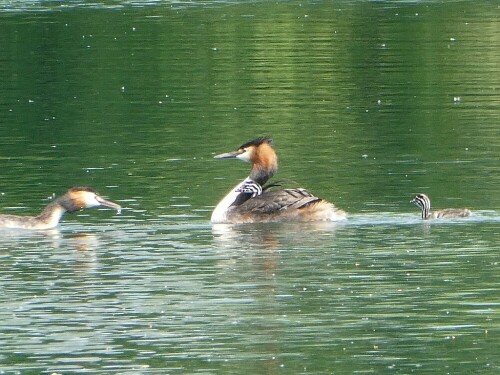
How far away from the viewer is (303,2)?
6450 centimetres

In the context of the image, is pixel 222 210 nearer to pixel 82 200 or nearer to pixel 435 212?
pixel 82 200

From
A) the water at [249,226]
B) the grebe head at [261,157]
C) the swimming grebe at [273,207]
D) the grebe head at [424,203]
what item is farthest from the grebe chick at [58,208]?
the grebe head at [424,203]

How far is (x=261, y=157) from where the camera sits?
68.3 feet

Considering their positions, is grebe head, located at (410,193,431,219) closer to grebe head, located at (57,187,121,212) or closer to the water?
the water

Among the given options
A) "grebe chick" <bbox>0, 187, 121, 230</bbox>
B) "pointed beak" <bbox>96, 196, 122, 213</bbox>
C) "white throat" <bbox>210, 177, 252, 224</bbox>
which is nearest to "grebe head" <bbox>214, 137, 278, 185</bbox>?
"white throat" <bbox>210, 177, 252, 224</bbox>

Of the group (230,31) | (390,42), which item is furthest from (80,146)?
(230,31)

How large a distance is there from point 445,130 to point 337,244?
35.1ft

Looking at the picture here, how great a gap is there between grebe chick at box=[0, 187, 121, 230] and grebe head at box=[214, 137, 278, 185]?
5.95ft

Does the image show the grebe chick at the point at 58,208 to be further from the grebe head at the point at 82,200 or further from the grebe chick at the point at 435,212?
the grebe chick at the point at 435,212

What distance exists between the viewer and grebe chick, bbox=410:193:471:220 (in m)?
18.6

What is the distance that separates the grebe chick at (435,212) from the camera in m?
18.6

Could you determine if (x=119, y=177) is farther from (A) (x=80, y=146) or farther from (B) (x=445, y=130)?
(B) (x=445, y=130)

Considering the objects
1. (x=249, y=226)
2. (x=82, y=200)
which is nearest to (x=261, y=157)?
(x=249, y=226)

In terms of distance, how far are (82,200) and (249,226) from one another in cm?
190
